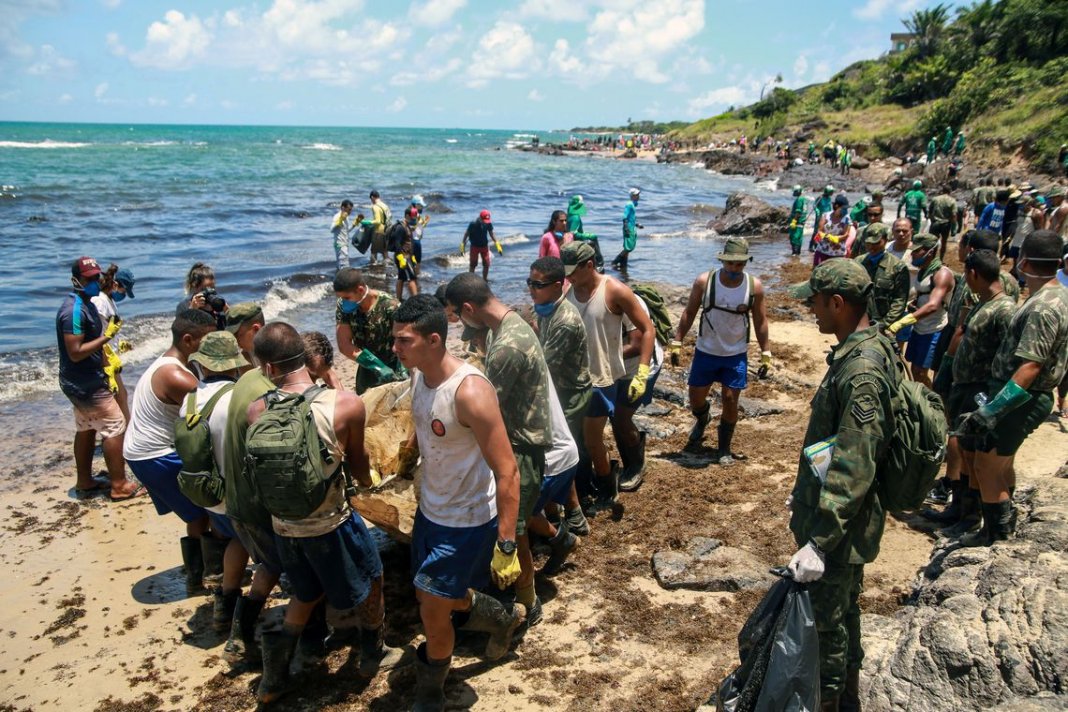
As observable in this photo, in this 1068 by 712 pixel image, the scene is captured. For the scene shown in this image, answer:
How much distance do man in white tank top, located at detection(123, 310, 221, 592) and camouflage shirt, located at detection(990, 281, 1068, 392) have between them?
4953 mm

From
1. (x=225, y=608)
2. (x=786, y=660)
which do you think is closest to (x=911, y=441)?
(x=786, y=660)

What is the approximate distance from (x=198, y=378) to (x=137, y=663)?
5.68ft

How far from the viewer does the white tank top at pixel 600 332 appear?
17.4ft

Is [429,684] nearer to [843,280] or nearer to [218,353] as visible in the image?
[218,353]

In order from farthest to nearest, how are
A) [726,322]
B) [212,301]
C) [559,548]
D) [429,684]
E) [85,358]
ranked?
1. [726,322]
2. [85,358]
3. [212,301]
4. [559,548]
5. [429,684]

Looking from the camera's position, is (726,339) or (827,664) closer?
(827,664)

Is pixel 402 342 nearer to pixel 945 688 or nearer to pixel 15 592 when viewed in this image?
pixel 945 688

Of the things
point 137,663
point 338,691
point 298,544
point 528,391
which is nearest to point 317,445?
point 298,544

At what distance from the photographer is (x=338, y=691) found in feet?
12.5

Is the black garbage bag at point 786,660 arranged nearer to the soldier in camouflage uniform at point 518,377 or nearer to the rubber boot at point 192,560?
the soldier in camouflage uniform at point 518,377

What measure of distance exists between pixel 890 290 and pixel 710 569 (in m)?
3.49

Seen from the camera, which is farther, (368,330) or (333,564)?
(368,330)

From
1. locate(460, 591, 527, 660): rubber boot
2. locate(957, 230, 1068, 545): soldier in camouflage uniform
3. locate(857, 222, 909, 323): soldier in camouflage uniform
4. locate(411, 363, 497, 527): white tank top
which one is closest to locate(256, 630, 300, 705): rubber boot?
locate(460, 591, 527, 660): rubber boot

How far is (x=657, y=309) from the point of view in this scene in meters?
6.16
